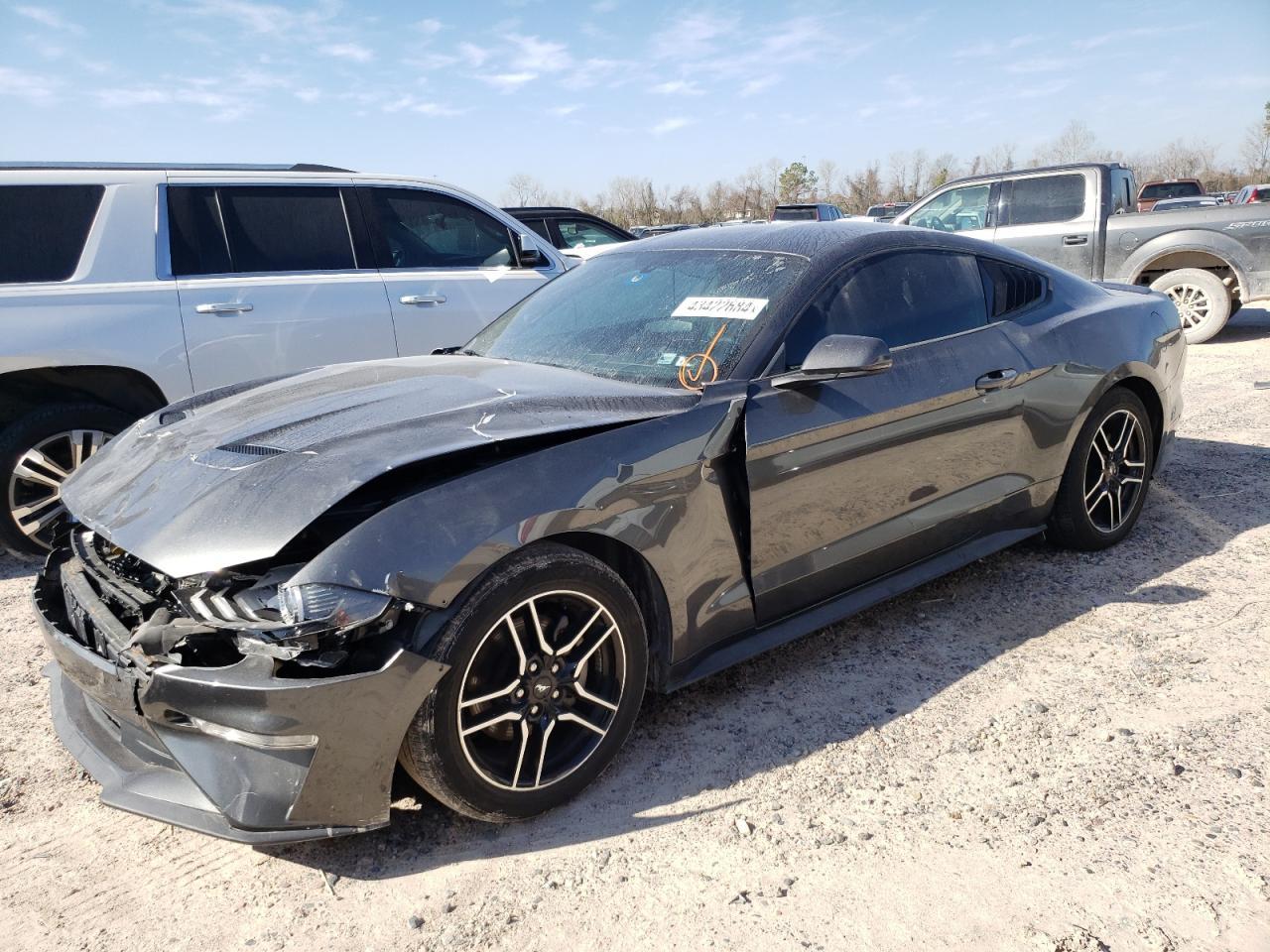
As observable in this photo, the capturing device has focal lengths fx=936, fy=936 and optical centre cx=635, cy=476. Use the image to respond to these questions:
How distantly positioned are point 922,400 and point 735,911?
6.52 ft

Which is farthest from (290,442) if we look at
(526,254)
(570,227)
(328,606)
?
(570,227)

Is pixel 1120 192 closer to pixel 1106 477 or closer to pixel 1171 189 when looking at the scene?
pixel 1106 477

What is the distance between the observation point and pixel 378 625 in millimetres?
2279

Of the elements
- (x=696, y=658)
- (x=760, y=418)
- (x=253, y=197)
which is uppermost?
(x=253, y=197)

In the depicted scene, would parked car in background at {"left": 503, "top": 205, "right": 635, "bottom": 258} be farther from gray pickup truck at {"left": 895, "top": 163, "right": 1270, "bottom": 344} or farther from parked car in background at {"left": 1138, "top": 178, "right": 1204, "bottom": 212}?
parked car in background at {"left": 1138, "top": 178, "right": 1204, "bottom": 212}

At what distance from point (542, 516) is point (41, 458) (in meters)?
3.49

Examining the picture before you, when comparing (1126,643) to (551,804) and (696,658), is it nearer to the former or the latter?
(696,658)

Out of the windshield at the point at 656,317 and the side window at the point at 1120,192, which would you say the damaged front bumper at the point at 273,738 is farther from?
the side window at the point at 1120,192

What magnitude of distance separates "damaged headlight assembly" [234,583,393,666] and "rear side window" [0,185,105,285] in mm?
3512

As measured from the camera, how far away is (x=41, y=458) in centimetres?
466

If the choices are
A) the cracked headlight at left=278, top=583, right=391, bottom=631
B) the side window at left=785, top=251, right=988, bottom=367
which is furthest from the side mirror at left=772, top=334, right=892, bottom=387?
the cracked headlight at left=278, top=583, right=391, bottom=631

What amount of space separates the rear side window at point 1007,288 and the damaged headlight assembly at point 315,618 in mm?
2914

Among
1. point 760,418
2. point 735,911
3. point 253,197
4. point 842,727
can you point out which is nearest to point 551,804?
point 735,911

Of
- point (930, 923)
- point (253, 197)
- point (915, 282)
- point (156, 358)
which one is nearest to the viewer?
point (930, 923)
